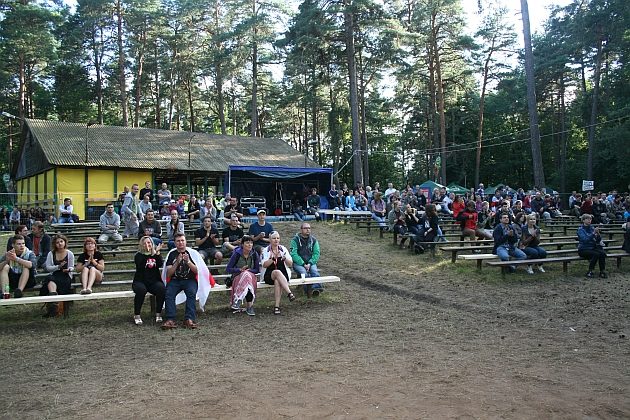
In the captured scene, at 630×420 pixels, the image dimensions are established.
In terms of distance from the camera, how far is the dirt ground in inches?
162

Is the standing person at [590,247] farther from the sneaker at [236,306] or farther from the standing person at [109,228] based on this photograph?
the standing person at [109,228]

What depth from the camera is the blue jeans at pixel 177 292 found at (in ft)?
22.5

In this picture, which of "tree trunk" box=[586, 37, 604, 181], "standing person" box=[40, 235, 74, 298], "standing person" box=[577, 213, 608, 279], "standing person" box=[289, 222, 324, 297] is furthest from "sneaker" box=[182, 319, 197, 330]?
"tree trunk" box=[586, 37, 604, 181]

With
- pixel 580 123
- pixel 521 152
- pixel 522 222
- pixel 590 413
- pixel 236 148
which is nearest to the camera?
pixel 590 413

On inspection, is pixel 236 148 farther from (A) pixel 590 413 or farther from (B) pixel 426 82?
(A) pixel 590 413

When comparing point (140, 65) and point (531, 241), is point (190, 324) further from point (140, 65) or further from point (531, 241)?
point (140, 65)

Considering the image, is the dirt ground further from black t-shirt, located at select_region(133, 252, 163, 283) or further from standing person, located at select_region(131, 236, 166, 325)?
black t-shirt, located at select_region(133, 252, 163, 283)

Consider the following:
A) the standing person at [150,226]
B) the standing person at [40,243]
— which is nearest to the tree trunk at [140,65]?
the standing person at [150,226]

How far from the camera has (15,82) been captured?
112ft

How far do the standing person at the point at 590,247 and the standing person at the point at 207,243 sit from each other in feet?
23.6

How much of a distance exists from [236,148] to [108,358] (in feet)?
78.3

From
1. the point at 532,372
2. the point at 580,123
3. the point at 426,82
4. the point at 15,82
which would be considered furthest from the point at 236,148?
the point at 580,123

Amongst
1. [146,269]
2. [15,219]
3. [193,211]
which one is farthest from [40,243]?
[15,219]

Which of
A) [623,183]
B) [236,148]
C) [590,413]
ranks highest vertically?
[236,148]
